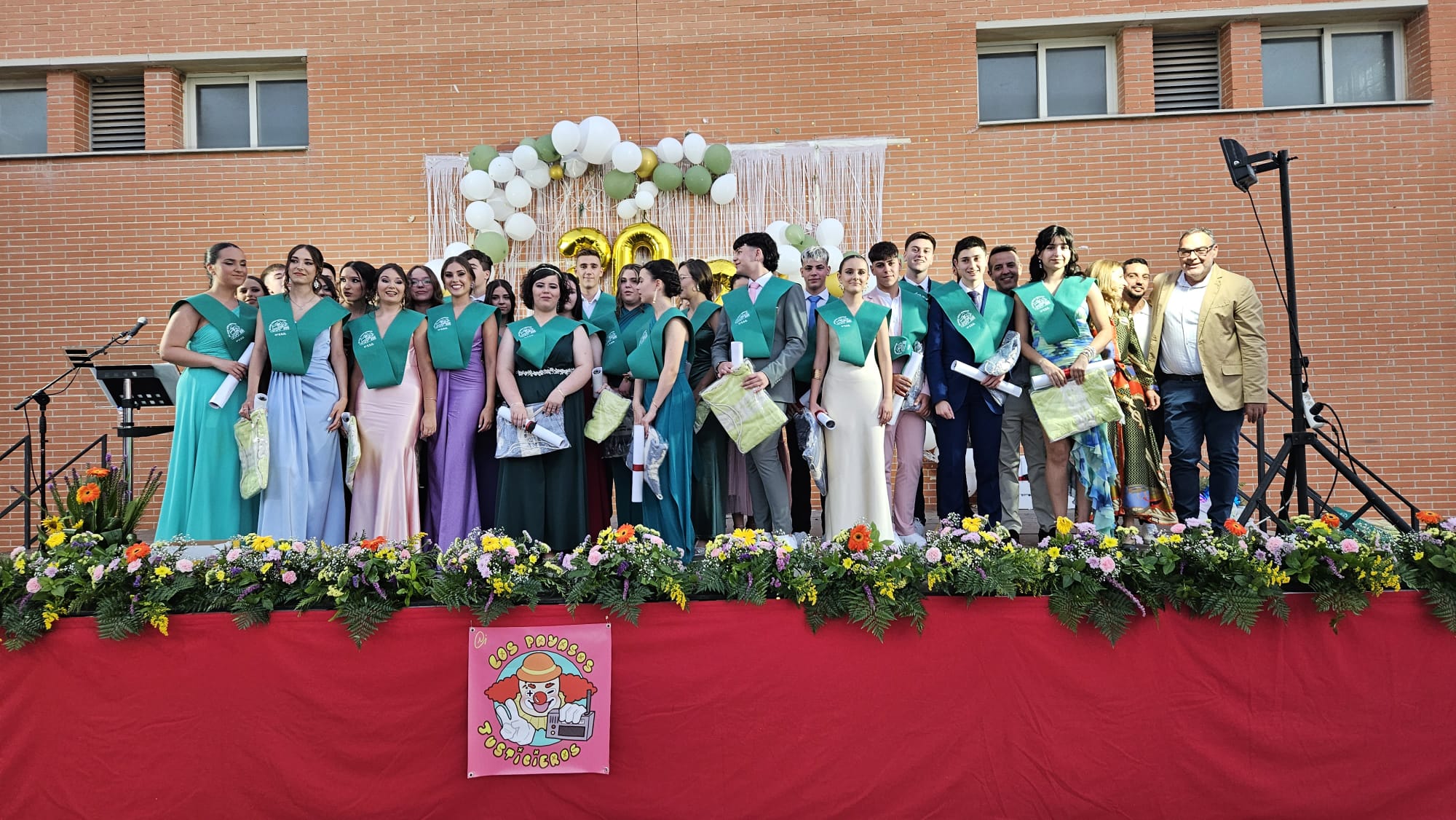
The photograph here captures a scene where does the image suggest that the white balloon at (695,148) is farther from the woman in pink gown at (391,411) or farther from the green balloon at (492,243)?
the woman in pink gown at (391,411)

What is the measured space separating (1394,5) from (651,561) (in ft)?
24.4

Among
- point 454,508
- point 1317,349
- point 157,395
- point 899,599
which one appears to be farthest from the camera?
point 1317,349

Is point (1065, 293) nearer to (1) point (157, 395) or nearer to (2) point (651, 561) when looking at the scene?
(2) point (651, 561)

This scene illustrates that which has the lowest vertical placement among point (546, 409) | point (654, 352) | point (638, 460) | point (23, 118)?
point (638, 460)

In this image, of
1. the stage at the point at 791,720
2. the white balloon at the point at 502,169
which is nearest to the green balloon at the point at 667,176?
the white balloon at the point at 502,169

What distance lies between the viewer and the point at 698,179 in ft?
24.4

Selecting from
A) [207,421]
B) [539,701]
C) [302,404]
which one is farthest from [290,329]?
[539,701]

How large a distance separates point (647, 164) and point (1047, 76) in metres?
3.19

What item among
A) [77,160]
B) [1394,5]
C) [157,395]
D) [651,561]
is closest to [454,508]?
[651,561]

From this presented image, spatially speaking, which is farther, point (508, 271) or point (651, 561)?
point (508, 271)

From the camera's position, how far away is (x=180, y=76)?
7977 mm

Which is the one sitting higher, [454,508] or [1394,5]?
[1394,5]

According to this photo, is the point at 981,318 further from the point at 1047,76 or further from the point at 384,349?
the point at 1047,76

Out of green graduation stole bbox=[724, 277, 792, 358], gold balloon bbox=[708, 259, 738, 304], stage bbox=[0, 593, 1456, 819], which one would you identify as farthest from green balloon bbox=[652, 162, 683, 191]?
stage bbox=[0, 593, 1456, 819]
